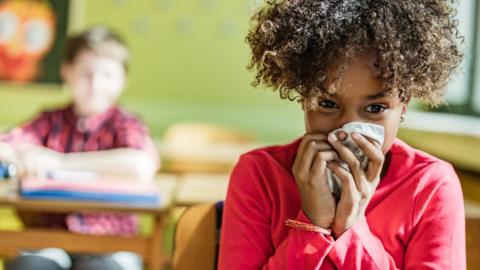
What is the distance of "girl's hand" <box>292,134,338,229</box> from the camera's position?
114cm

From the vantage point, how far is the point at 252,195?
1.22 metres

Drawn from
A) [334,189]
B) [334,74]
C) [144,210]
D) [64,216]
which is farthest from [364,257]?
[64,216]

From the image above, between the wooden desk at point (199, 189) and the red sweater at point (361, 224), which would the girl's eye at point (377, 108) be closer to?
the red sweater at point (361, 224)

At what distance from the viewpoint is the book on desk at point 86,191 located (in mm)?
2312

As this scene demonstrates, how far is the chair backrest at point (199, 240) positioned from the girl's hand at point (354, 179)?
0.31 meters

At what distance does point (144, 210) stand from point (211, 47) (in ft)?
8.80

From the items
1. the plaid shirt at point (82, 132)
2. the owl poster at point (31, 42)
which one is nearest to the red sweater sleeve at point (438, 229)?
the plaid shirt at point (82, 132)

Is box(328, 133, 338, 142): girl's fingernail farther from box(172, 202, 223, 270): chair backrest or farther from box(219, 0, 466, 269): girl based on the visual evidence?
box(172, 202, 223, 270): chair backrest

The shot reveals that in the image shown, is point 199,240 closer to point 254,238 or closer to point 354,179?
point 254,238

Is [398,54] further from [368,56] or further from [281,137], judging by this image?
[281,137]

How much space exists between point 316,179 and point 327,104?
0.12 m

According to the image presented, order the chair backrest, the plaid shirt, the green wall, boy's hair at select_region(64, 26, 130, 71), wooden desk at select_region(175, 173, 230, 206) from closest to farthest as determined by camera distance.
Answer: the chair backrest → wooden desk at select_region(175, 173, 230, 206) → the plaid shirt → boy's hair at select_region(64, 26, 130, 71) → the green wall

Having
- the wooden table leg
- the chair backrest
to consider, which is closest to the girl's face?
the chair backrest

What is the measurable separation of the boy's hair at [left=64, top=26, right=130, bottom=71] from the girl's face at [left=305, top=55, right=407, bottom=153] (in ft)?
6.04
